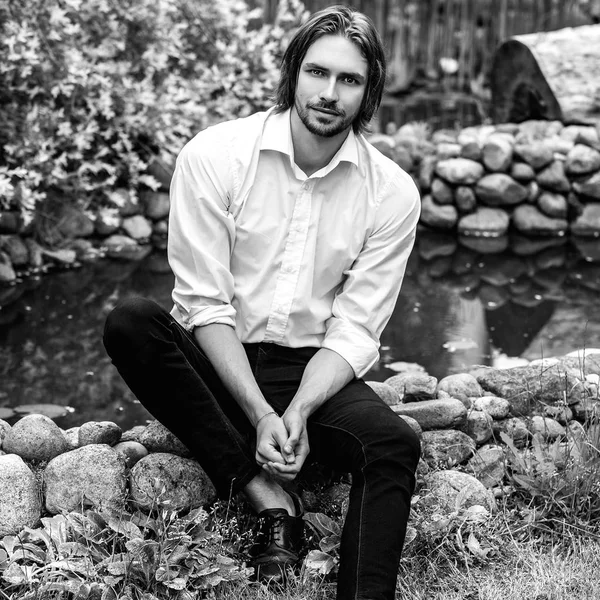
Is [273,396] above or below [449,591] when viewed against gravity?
above

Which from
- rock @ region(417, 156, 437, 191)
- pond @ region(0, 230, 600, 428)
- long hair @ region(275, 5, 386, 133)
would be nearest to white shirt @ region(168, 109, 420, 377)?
long hair @ region(275, 5, 386, 133)

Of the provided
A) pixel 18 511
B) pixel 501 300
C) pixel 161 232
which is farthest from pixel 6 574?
pixel 161 232

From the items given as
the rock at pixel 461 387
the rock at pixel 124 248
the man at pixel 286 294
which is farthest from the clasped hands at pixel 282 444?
the rock at pixel 124 248

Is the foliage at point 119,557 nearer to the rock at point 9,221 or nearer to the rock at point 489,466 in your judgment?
the rock at point 489,466

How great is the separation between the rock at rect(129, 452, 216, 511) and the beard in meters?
1.02

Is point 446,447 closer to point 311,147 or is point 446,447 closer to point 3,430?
point 311,147

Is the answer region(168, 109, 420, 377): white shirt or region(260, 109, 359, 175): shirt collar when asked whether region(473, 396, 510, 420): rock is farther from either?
region(260, 109, 359, 175): shirt collar

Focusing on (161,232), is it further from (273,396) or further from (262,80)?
(273,396)

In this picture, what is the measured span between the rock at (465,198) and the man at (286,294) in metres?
3.74

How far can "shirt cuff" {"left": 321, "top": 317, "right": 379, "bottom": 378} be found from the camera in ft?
9.09

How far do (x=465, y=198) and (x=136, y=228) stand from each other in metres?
2.23

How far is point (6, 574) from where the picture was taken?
2387 mm

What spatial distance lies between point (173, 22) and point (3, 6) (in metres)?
1.79

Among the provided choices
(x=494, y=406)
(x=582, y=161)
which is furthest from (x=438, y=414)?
(x=582, y=161)
